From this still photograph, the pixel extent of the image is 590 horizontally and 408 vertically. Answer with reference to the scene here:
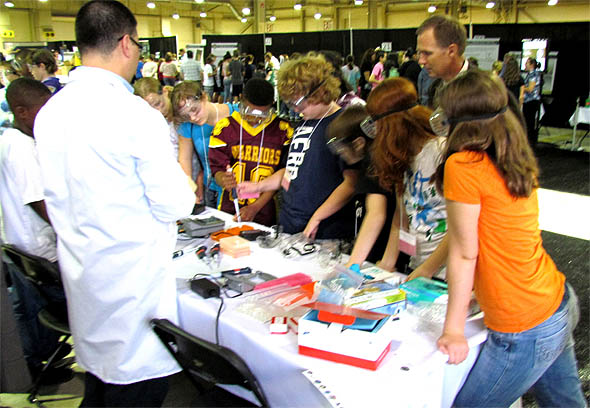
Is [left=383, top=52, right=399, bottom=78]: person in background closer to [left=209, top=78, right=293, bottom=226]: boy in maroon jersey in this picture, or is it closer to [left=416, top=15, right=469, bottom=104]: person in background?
[left=416, top=15, right=469, bottom=104]: person in background

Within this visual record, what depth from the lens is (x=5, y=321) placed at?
186cm

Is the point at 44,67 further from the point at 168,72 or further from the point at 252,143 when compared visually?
the point at 168,72

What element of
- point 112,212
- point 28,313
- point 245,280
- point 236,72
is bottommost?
point 28,313

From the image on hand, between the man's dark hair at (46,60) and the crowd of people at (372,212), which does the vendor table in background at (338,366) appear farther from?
the man's dark hair at (46,60)

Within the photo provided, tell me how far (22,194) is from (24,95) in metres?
0.48

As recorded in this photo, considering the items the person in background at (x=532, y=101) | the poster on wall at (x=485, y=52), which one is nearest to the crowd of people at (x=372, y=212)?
the person in background at (x=532, y=101)

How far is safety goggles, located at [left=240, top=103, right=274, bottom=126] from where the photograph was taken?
7.95ft

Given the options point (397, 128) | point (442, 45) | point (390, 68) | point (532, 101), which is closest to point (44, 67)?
point (442, 45)

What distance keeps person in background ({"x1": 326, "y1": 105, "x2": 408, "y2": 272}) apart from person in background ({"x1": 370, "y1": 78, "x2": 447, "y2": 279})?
76 mm

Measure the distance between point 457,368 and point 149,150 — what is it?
40.3 inches

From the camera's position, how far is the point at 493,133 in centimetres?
121

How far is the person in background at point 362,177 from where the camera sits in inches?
72.2

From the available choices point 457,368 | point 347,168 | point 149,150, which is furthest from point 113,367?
point 347,168

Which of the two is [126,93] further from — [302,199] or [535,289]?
[535,289]
